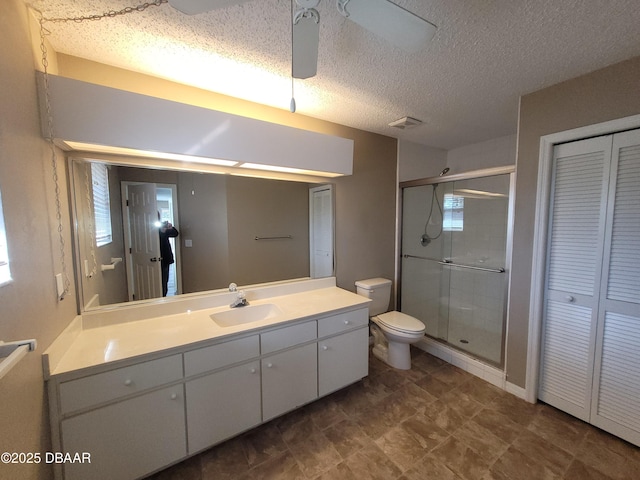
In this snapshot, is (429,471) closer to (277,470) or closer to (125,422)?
(277,470)

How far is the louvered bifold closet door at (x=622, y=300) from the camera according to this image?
4.89 ft

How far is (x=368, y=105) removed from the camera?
6.56ft

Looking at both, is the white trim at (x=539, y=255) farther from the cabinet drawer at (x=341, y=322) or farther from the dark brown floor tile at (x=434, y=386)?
the cabinet drawer at (x=341, y=322)

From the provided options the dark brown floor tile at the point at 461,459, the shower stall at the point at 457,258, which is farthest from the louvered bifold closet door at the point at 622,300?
the dark brown floor tile at the point at 461,459

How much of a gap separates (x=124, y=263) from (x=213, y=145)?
997 mm

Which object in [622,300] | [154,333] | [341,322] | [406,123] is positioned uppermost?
[406,123]

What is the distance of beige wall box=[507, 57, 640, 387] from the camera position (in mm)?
1483

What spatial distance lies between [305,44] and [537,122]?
1847mm

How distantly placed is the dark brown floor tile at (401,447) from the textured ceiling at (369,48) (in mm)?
2373

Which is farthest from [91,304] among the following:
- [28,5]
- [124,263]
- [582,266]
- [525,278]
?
[582,266]

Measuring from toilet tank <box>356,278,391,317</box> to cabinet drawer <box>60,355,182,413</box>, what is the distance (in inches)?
68.5

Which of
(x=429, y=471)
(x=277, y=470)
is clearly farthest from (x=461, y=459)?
(x=277, y=470)

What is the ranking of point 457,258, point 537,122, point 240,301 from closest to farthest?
point 537,122 → point 240,301 → point 457,258

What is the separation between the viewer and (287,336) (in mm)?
1682
